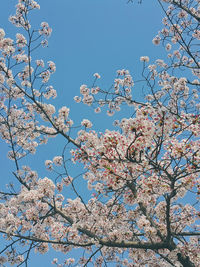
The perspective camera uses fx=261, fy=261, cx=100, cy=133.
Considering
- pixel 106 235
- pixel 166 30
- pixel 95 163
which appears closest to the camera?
pixel 95 163

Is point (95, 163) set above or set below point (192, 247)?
above

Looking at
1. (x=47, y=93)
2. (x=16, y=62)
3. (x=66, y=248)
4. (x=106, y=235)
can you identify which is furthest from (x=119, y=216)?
(x=16, y=62)

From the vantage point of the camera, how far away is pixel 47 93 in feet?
34.1

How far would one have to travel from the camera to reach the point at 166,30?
11.2 meters

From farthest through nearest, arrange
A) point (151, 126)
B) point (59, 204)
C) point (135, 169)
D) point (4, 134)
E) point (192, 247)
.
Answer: point (4, 134) → point (59, 204) → point (192, 247) → point (135, 169) → point (151, 126)

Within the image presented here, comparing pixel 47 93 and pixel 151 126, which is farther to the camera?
pixel 47 93

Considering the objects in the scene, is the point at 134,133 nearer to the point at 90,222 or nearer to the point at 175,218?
the point at 90,222

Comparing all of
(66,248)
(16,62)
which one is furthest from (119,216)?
(16,62)

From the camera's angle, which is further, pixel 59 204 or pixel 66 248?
pixel 59 204

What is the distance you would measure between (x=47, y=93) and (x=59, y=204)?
4.42 meters

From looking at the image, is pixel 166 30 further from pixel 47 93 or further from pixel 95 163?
pixel 95 163

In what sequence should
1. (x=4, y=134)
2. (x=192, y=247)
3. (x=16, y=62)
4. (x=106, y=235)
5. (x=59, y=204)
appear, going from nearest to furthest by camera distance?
(x=106, y=235) → (x=192, y=247) → (x=59, y=204) → (x=16, y=62) → (x=4, y=134)

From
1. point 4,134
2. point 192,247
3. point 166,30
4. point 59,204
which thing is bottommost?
point 192,247

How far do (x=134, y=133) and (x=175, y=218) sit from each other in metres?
5.31
